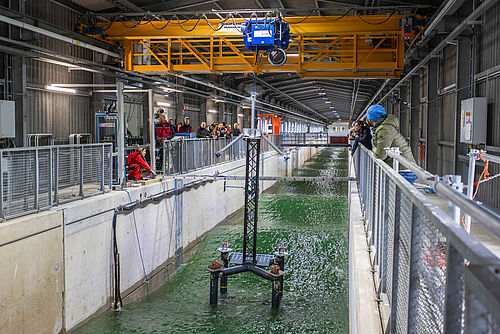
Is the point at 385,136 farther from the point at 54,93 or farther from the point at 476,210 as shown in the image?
the point at 54,93

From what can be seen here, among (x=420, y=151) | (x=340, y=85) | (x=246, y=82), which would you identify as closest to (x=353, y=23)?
(x=420, y=151)

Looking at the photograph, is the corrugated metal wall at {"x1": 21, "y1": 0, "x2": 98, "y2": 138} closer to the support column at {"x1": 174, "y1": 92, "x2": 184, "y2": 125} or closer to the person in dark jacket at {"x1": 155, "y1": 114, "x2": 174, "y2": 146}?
the person in dark jacket at {"x1": 155, "y1": 114, "x2": 174, "y2": 146}

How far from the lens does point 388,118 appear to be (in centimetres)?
675

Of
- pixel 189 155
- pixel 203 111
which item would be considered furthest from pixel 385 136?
pixel 203 111

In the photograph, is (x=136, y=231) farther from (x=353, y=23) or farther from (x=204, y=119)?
(x=204, y=119)

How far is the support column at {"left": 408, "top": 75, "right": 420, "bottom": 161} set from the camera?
20.4 meters

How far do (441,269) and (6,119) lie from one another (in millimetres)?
10978

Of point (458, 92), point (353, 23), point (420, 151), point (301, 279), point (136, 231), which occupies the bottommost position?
point (301, 279)

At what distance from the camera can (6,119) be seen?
10.9m

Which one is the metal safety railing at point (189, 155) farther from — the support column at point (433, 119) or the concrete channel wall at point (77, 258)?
the support column at point (433, 119)

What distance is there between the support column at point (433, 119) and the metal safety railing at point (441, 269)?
14.0 meters

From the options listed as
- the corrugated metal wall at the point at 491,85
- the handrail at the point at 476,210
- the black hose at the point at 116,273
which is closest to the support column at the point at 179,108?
the black hose at the point at 116,273

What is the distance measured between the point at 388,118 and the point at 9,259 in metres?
6.11

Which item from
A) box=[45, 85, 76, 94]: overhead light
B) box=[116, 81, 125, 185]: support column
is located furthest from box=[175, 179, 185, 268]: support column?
box=[45, 85, 76, 94]: overhead light
